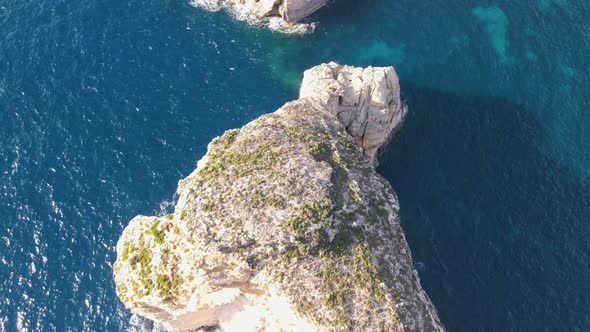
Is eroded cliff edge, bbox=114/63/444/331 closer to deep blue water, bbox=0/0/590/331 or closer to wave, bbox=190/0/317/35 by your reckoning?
deep blue water, bbox=0/0/590/331

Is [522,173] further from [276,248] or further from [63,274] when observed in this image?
[63,274]

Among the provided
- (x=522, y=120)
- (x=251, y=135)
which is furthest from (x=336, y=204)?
(x=522, y=120)

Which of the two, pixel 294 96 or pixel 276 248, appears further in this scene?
pixel 294 96

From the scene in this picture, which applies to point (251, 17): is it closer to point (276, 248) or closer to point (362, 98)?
point (362, 98)

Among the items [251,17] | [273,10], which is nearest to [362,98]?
[273,10]

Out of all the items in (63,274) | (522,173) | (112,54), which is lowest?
(63,274)

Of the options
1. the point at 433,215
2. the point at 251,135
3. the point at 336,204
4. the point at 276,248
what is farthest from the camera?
the point at 433,215
